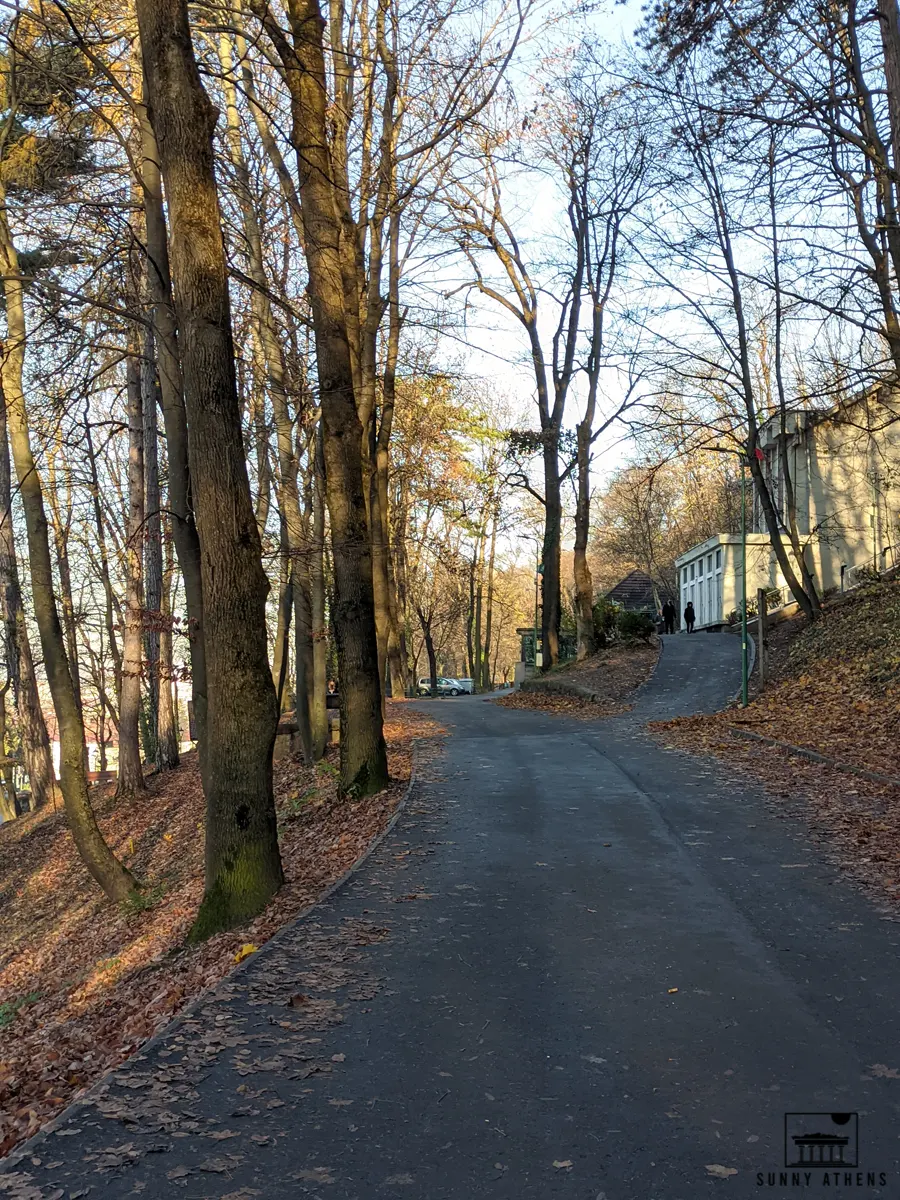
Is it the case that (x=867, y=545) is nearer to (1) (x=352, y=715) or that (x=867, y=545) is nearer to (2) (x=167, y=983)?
(1) (x=352, y=715)

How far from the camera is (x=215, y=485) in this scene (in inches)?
312

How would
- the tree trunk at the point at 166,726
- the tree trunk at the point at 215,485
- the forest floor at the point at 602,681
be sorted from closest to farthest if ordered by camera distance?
the tree trunk at the point at 215,485 < the tree trunk at the point at 166,726 < the forest floor at the point at 602,681

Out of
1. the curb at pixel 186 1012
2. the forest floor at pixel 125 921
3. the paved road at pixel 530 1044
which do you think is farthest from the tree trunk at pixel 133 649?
the paved road at pixel 530 1044

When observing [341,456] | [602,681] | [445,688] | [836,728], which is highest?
[341,456]

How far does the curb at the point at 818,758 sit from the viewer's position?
1150cm

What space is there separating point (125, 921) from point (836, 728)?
10.6 m

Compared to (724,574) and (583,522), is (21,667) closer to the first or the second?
(583,522)

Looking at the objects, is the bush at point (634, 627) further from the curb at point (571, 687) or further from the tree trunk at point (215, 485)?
the tree trunk at point (215, 485)

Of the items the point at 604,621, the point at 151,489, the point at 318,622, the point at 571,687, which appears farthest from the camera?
the point at 604,621

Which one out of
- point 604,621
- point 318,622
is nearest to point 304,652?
point 318,622

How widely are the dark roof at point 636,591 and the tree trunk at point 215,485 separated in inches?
1793

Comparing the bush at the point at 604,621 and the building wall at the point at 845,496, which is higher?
the building wall at the point at 845,496

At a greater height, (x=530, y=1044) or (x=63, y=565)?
(x=63, y=565)

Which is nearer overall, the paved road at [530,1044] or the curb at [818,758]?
the paved road at [530,1044]
